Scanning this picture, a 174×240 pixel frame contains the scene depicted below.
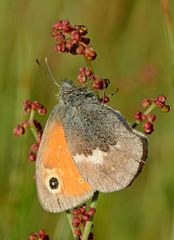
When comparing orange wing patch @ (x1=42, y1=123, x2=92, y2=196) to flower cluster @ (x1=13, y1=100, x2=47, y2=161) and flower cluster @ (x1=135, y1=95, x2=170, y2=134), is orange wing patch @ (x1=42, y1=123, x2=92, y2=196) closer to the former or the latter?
flower cluster @ (x1=13, y1=100, x2=47, y2=161)

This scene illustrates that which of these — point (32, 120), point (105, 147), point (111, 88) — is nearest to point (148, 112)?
point (105, 147)

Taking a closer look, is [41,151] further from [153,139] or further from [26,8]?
[26,8]

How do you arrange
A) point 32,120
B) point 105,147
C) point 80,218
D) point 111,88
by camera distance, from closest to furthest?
point 80,218
point 32,120
point 105,147
point 111,88

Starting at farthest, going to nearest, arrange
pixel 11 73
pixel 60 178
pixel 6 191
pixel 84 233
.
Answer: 1. pixel 11 73
2. pixel 6 191
3. pixel 60 178
4. pixel 84 233

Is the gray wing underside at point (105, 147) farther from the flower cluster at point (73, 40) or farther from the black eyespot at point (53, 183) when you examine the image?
the flower cluster at point (73, 40)

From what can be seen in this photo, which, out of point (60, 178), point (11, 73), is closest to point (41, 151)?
A: point (60, 178)

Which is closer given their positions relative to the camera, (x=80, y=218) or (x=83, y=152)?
(x=80, y=218)

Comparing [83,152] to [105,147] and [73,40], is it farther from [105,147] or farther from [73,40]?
[73,40]
